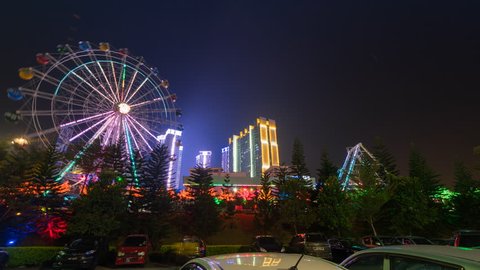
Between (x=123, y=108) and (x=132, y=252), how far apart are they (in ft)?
66.3

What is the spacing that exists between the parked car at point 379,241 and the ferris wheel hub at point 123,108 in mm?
24077

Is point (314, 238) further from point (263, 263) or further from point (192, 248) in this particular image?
point (263, 263)

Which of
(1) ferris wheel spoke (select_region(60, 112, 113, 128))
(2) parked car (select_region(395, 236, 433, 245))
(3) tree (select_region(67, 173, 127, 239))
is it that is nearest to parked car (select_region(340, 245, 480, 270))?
(2) parked car (select_region(395, 236, 433, 245))

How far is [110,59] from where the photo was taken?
111 ft

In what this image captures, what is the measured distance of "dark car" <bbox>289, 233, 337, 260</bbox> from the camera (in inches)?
680

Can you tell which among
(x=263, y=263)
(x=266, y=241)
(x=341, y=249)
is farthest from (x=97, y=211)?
(x=263, y=263)

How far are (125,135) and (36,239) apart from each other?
12.0 m

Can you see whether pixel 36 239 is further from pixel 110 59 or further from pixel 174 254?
pixel 110 59

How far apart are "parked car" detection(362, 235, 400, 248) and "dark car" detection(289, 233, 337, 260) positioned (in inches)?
117

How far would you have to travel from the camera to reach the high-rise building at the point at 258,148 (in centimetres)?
14725

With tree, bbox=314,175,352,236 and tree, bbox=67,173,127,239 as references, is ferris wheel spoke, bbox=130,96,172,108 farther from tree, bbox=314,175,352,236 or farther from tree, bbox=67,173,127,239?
tree, bbox=314,175,352,236

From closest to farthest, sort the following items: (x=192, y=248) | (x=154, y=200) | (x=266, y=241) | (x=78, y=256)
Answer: (x=78, y=256) → (x=192, y=248) → (x=266, y=241) → (x=154, y=200)

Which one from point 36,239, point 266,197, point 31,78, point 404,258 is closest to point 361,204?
point 266,197

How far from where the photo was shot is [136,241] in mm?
17234
